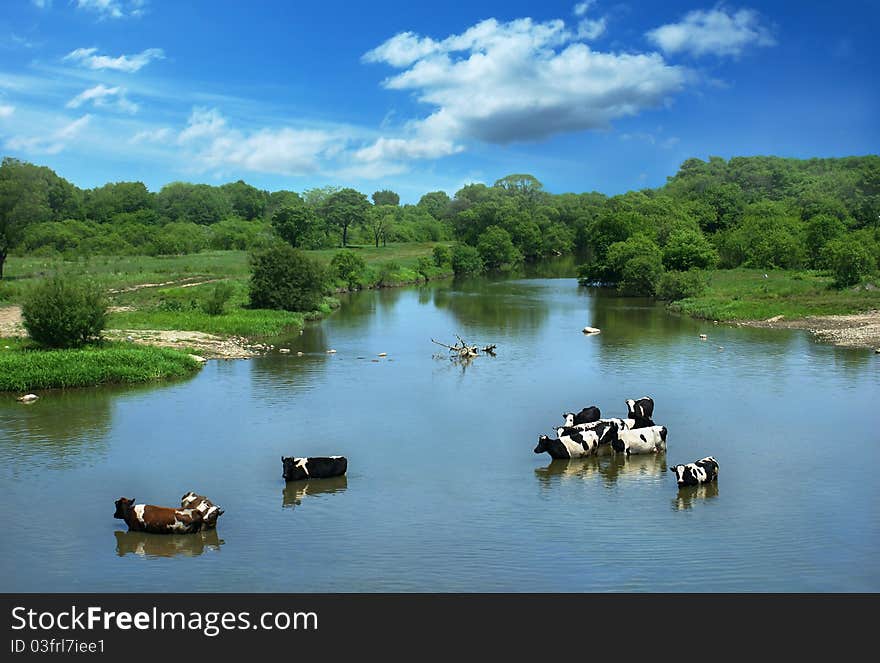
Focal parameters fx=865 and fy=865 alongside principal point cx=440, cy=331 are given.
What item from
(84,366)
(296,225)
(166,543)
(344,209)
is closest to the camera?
(166,543)

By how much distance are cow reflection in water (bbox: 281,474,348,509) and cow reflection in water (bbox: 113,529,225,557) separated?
2.43 m

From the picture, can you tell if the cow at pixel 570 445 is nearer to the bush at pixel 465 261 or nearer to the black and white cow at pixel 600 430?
the black and white cow at pixel 600 430

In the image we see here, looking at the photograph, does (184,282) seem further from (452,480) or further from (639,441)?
(639,441)

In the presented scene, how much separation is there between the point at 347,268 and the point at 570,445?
5496 cm

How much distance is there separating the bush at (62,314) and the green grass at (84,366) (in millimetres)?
670

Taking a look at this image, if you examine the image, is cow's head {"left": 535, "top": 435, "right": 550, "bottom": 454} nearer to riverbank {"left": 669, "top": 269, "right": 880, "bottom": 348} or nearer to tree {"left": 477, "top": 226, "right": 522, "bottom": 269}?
riverbank {"left": 669, "top": 269, "right": 880, "bottom": 348}

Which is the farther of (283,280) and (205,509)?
(283,280)

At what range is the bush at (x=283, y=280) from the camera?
52.2 meters

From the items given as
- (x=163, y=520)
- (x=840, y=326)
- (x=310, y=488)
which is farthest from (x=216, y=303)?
(x=840, y=326)

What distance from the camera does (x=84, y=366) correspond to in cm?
3147

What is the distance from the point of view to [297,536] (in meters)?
17.0

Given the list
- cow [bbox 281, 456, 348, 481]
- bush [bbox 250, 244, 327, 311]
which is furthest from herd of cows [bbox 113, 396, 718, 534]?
bush [bbox 250, 244, 327, 311]
